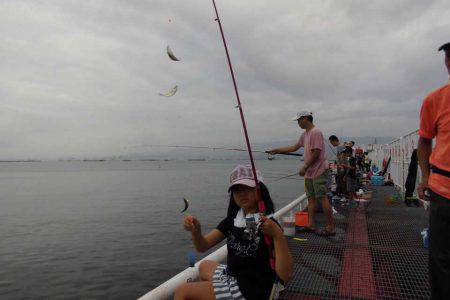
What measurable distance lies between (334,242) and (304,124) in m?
2.04

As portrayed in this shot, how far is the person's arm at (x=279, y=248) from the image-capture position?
2119 millimetres

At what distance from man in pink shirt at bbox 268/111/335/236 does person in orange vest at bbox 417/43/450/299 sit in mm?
2853

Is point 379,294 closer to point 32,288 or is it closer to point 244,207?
point 244,207

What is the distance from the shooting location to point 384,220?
721 cm

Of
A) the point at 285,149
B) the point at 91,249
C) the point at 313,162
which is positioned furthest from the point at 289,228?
the point at 91,249

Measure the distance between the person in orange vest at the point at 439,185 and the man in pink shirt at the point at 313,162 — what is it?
2.85 m

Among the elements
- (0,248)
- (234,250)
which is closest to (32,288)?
(0,248)

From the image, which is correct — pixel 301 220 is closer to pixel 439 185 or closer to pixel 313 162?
pixel 313 162

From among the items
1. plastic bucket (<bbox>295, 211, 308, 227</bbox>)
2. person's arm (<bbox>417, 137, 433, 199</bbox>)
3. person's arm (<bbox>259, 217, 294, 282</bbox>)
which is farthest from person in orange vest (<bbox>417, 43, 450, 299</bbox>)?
plastic bucket (<bbox>295, 211, 308, 227</bbox>)

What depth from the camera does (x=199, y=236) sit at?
2.62 metres

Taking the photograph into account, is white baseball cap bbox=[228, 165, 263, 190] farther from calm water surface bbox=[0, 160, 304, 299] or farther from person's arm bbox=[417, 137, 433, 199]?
calm water surface bbox=[0, 160, 304, 299]

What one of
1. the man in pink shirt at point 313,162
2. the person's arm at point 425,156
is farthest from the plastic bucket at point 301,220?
the person's arm at point 425,156

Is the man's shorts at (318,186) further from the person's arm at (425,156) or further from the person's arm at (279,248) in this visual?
the person's arm at (279,248)

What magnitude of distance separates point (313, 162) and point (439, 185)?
319cm
